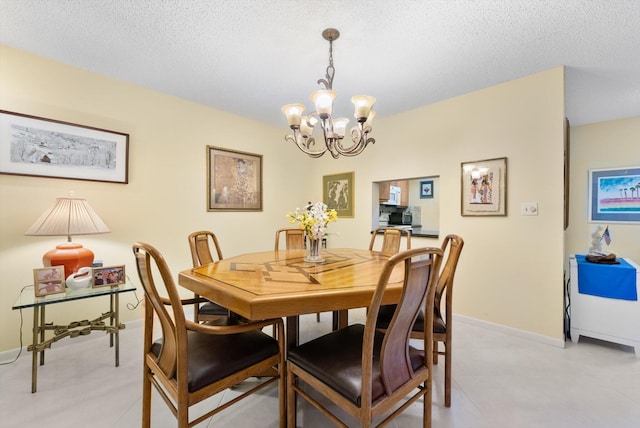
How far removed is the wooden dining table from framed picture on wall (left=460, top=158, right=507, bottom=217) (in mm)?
1437

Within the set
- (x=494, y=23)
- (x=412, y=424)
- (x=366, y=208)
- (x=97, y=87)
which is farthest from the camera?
(x=366, y=208)

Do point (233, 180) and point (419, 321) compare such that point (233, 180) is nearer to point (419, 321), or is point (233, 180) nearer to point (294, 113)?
point (294, 113)

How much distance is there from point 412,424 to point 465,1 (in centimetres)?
242

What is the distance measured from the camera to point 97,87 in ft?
8.16

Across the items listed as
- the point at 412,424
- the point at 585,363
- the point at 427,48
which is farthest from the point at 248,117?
the point at 585,363

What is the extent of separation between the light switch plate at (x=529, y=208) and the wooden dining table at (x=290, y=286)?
5.09 ft

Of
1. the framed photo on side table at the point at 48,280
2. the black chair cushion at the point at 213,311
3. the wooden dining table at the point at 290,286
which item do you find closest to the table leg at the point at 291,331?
the wooden dining table at the point at 290,286

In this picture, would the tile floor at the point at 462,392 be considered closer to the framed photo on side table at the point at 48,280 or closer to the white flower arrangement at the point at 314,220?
the framed photo on side table at the point at 48,280

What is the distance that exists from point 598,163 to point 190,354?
15.9 ft

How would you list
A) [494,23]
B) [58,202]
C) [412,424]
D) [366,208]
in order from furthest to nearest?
[366,208]
[58,202]
[494,23]
[412,424]

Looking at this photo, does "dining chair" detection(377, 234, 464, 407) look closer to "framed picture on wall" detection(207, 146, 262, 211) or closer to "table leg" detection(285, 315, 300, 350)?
"table leg" detection(285, 315, 300, 350)

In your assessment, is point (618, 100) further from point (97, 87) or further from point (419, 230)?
point (97, 87)

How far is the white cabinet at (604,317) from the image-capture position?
2209 millimetres

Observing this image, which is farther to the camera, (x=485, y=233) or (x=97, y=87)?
(x=485, y=233)
